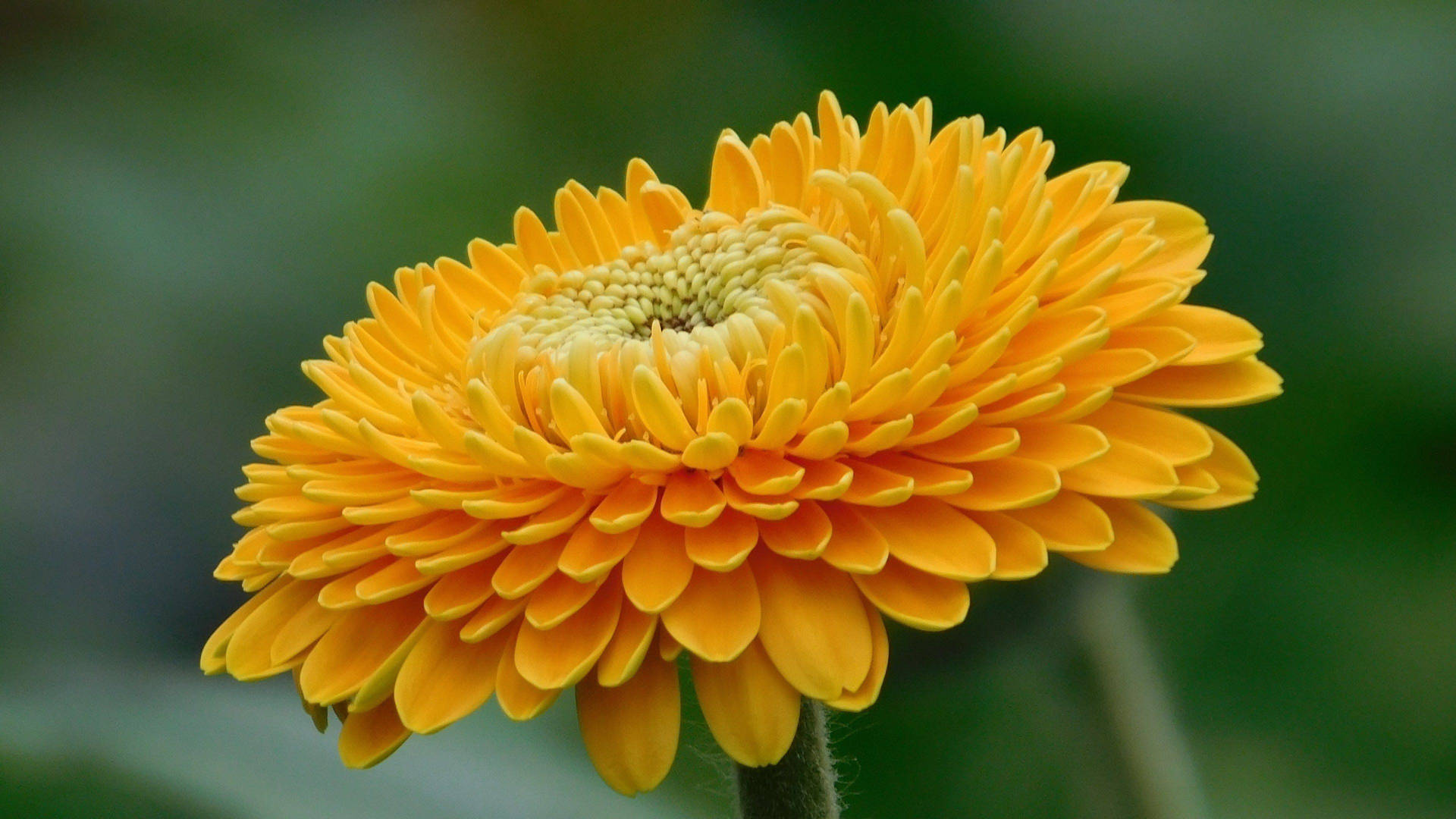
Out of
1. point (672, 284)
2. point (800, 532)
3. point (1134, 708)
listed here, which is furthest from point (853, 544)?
point (1134, 708)

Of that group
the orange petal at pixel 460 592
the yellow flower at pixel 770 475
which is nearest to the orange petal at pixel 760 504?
the yellow flower at pixel 770 475

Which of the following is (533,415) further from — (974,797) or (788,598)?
(974,797)

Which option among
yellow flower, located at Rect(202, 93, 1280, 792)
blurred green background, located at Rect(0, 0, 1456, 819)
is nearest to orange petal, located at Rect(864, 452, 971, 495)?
yellow flower, located at Rect(202, 93, 1280, 792)

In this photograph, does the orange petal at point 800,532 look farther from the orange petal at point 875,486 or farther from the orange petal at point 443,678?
the orange petal at point 443,678

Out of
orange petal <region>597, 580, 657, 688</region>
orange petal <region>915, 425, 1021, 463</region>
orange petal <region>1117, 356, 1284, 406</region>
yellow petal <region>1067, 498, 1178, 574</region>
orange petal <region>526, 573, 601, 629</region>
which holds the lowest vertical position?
orange petal <region>597, 580, 657, 688</region>

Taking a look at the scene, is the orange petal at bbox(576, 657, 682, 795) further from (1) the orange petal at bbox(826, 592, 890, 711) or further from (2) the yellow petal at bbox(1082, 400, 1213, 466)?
(2) the yellow petal at bbox(1082, 400, 1213, 466)

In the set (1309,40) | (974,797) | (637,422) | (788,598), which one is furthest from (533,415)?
(1309,40)
